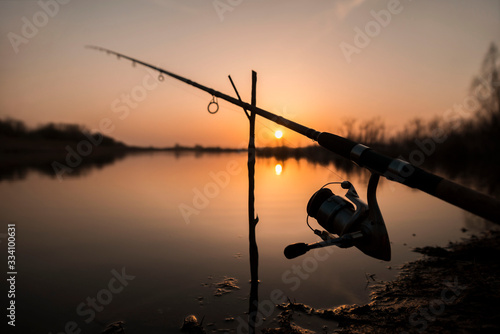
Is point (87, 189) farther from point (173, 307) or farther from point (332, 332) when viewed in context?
point (332, 332)

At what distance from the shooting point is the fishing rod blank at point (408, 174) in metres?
1.81

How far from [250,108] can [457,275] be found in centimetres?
515

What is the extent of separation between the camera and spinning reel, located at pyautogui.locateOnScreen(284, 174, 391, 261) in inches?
110

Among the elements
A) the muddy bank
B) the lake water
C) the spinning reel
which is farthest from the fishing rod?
the lake water

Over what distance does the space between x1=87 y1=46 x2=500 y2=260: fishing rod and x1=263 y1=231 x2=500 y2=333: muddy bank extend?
216 cm

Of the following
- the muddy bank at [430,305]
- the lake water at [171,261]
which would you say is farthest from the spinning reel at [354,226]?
the lake water at [171,261]

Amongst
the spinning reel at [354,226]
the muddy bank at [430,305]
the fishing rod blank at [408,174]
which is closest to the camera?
the fishing rod blank at [408,174]

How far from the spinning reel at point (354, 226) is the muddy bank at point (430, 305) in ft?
6.90

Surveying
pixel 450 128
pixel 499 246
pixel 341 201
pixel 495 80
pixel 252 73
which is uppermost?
pixel 495 80

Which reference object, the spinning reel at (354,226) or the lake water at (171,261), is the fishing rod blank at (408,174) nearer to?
the spinning reel at (354,226)

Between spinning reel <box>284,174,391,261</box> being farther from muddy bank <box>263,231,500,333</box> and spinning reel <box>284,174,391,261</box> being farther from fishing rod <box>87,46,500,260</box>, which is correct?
muddy bank <box>263,231,500,333</box>

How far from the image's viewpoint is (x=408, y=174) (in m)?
2.18

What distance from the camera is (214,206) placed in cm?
1537

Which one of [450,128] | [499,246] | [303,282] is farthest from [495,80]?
[303,282]
